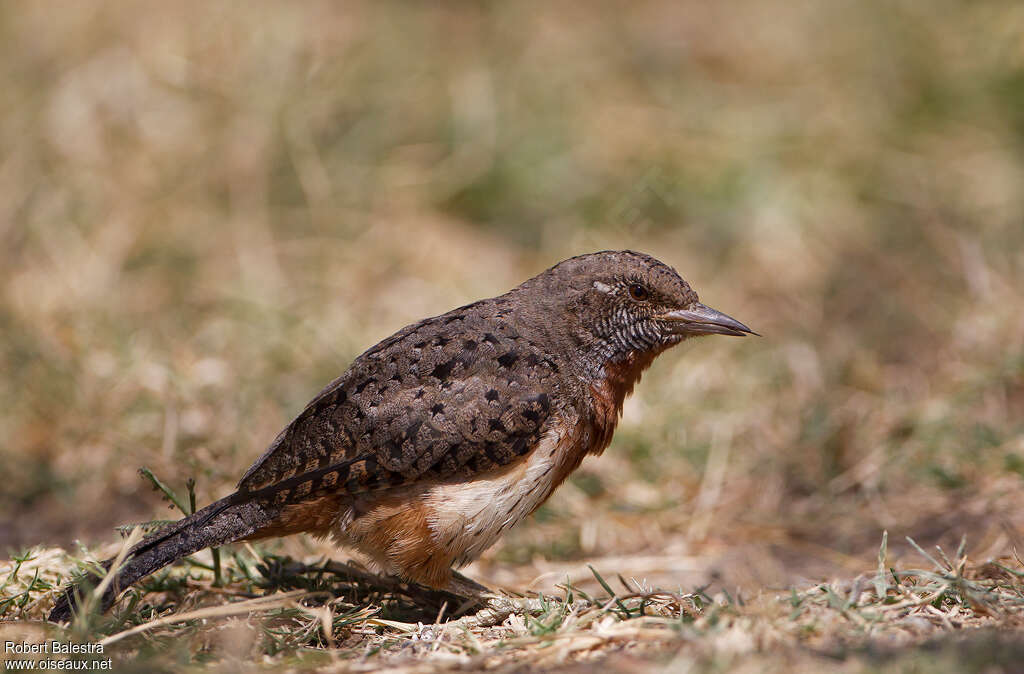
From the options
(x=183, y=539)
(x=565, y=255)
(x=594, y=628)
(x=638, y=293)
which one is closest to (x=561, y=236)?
(x=565, y=255)

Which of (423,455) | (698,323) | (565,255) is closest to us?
(423,455)

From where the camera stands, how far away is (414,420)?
4.01m

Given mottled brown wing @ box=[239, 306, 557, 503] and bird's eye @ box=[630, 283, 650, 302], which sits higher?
bird's eye @ box=[630, 283, 650, 302]

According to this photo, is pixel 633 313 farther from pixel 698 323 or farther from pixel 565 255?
pixel 565 255

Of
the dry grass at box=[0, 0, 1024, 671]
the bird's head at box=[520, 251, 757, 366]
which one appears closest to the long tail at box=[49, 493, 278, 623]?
the dry grass at box=[0, 0, 1024, 671]

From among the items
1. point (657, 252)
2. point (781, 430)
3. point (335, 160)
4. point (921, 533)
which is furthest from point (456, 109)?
point (921, 533)

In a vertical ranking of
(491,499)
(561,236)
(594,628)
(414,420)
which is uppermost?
(561,236)

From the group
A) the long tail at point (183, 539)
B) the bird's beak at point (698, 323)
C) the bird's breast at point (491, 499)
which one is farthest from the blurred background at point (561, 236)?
the bird's beak at point (698, 323)

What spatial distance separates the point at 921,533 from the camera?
17.0ft

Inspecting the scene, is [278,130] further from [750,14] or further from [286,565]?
[750,14]

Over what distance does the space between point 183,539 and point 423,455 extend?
0.94m

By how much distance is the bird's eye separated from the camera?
4430 millimetres

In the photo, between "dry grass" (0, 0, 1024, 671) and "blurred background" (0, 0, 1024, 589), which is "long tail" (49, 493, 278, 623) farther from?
"blurred background" (0, 0, 1024, 589)

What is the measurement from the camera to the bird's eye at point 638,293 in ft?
14.5
